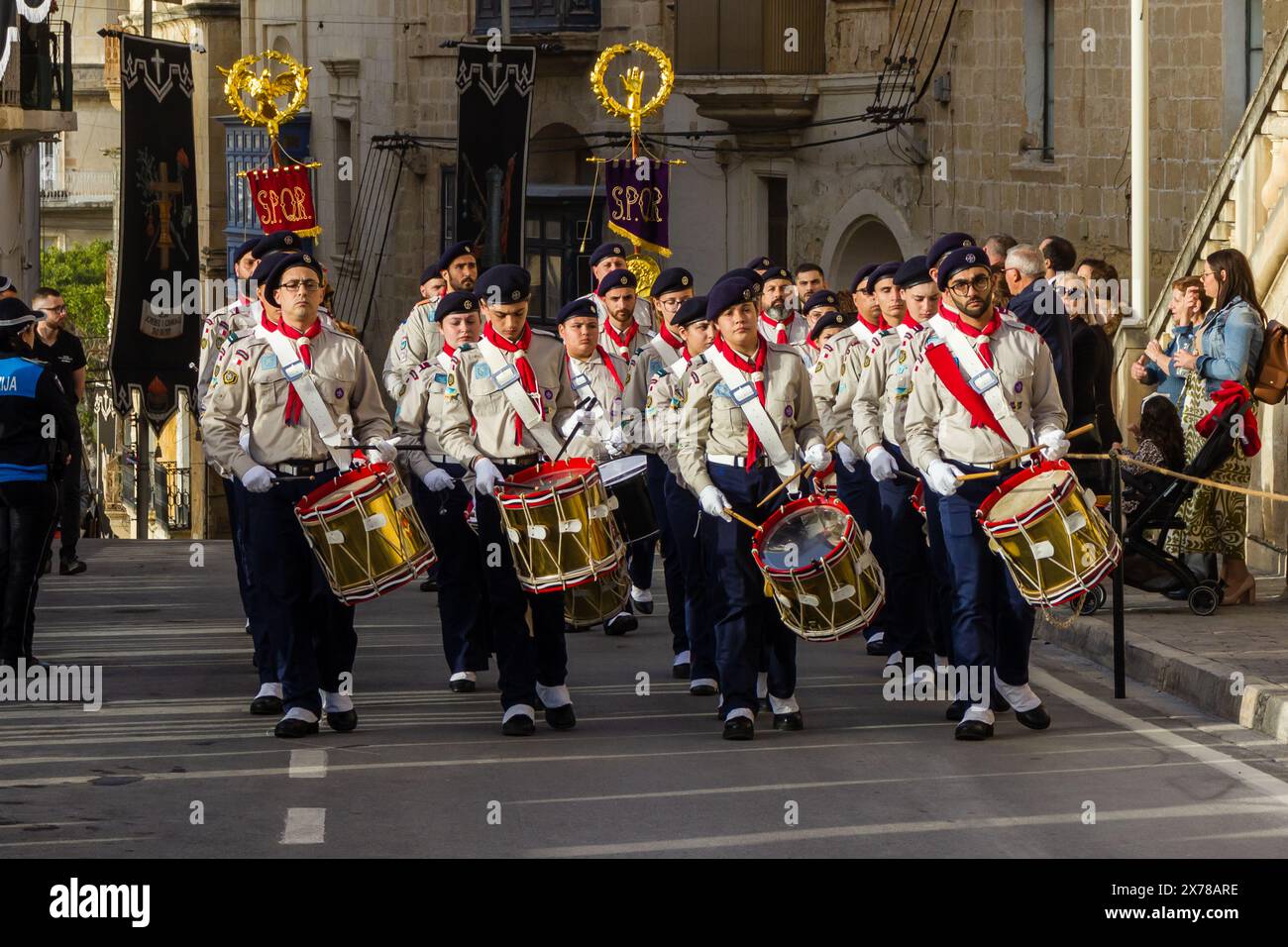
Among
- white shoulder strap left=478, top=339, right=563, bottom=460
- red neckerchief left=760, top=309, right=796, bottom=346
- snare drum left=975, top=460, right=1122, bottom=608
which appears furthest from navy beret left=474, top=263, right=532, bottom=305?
red neckerchief left=760, top=309, right=796, bottom=346

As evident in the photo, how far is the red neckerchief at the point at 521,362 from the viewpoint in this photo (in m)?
11.0

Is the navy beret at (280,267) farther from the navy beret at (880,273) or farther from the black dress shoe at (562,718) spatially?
the navy beret at (880,273)

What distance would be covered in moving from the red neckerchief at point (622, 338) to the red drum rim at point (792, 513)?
3.29 m

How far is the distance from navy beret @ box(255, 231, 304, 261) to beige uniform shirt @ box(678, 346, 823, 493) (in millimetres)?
1965

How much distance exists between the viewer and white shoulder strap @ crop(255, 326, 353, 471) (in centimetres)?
1055

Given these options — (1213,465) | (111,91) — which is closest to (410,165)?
(111,91)

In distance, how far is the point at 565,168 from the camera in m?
39.0

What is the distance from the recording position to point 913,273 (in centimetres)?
1200

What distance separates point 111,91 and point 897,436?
154 feet

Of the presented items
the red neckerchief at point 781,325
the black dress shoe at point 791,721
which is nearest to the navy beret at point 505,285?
the black dress shoe at point 791,721

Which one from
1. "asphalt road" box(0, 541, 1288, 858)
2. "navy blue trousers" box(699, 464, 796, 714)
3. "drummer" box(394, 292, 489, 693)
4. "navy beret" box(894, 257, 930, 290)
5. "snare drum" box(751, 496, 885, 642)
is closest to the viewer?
"asphalt road" box(0, 541, 1288, 858)

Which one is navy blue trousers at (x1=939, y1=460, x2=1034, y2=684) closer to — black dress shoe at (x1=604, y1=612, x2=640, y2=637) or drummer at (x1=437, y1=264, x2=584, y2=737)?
drummer at (x1=437, y1=264, x2=584, y2=737)

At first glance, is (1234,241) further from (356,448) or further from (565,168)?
(565,168)

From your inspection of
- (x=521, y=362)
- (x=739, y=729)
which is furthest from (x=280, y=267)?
(x=739, y=729)
